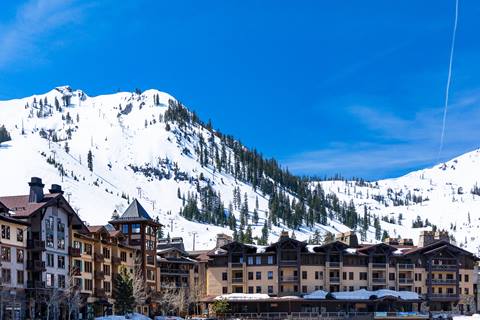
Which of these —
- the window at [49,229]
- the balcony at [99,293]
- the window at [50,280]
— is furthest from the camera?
the balcony at [99,293]

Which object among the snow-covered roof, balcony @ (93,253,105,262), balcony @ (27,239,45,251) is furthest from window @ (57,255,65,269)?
the snow-covered roof

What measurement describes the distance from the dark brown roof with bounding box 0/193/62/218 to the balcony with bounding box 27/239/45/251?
3.28 m

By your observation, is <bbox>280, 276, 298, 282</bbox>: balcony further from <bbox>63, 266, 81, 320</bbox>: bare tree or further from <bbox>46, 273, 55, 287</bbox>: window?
<bbox>46, 273, 55, 287</bbox>: window

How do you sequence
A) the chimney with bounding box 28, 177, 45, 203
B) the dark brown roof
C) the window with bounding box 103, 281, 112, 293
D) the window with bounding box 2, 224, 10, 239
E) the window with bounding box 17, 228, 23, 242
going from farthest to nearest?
the window with bounding box 103, 281, 112, 293 → the chimney with bounding box 28, 177, 45, 203 → the dark brown roof → the window with bounding box 17, 228, 23, 242 → the window with bounding box 2, 224, 10, 239

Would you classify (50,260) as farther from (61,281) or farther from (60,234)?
(60,234)

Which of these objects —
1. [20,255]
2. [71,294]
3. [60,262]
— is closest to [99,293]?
[60,262]

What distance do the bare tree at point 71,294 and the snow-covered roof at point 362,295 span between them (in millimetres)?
51975

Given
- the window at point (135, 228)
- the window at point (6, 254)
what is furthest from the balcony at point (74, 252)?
the window at point (135, 228)

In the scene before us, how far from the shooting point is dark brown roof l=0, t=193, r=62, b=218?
318ft

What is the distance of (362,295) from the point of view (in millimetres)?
145875

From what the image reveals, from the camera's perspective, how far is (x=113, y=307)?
381 ft

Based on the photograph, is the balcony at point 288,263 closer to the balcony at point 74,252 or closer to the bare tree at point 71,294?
the balcony at point 74,252

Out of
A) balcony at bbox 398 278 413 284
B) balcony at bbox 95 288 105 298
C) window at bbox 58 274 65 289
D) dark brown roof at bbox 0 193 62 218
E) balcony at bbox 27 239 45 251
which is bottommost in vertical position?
balcony at bbox 398 278 413 284

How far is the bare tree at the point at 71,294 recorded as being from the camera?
9833 centimetres
